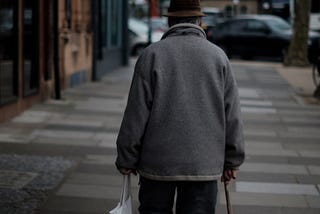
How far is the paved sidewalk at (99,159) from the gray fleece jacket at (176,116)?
227 cm

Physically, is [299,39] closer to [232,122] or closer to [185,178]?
[232,122]

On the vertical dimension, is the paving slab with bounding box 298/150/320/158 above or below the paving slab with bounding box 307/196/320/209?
below

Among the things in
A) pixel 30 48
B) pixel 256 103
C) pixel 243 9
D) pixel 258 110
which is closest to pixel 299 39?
pixel 256 103

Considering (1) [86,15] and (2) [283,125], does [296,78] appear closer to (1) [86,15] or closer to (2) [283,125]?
(1) [86,15]

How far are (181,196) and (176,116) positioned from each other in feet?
1.49

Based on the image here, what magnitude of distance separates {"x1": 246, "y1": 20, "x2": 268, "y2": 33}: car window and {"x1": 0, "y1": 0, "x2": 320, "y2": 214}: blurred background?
4088 millimetres

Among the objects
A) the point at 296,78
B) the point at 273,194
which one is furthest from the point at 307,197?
the point at 296,78

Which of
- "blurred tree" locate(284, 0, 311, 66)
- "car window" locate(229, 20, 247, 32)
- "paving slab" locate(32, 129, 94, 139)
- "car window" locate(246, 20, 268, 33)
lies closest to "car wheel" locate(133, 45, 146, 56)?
"car window" locate(229, 20, 247, 32)

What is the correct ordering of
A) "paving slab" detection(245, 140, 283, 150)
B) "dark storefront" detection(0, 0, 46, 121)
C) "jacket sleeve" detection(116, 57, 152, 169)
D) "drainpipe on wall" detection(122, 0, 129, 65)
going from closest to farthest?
1. "jacket sleeve" detection(116, 57, 152, 169)
2. "paving slab" detection(245, 140, 283, 150)
3. "dark storefront" detection(0, 0, 46, 121)
4. "drainpipe on wall" detection(122, 0, 129, 65)

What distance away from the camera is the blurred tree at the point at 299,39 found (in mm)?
22734

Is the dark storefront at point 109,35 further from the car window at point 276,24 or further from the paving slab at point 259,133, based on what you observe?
the paving slab at point 259,133

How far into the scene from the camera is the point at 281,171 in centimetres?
787

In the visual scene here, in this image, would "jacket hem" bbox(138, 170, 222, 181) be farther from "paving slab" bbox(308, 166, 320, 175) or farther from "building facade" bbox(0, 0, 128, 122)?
"building facade" bbox(0, 0, 128, 122)

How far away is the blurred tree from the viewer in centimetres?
2273
